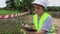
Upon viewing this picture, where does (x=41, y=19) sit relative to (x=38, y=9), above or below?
below

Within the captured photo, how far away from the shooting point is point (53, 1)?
13.1 metres

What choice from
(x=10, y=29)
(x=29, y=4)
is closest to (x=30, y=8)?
(x=29, y=4)

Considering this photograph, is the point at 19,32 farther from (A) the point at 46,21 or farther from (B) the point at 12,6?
(B) the point at 12,6

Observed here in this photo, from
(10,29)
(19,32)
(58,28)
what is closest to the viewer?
(19,32)

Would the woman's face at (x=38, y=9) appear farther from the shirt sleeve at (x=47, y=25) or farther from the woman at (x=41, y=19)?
the shirt sleeve at (x=47, y=25)

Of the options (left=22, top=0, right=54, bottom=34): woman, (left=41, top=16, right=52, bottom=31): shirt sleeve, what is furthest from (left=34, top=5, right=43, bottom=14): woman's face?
(left=41, top=16, right=52, bottom=31): shirt sleeve

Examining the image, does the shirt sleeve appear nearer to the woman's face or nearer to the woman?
the woman

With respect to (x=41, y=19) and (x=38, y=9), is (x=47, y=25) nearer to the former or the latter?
(x=41, y=19)

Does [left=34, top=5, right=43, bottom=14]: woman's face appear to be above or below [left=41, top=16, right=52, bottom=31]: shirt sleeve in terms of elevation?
above

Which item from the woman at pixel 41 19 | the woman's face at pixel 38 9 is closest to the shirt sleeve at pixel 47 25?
the woman at pixel 41 19

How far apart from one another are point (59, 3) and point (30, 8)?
150 cm

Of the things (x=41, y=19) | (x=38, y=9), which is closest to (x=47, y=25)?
(x=41, y=19)

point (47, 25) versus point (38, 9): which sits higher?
point (38, 9)

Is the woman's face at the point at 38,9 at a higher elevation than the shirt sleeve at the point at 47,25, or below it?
higher
